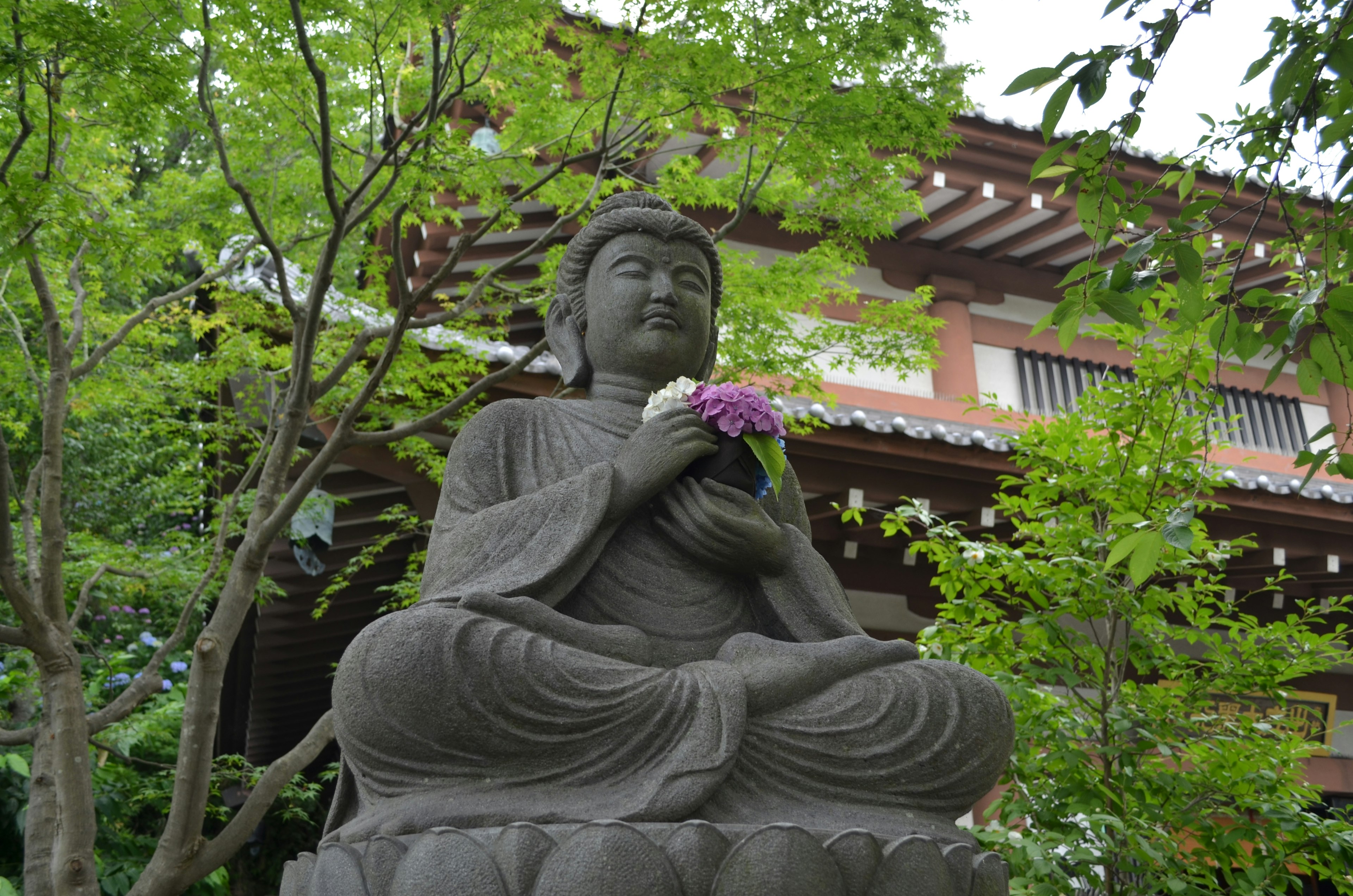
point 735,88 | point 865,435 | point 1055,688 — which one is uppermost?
point 735,88

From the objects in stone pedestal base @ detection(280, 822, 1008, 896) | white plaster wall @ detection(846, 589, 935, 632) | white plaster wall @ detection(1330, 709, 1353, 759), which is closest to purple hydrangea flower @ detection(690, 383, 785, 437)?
stone pedestal base @ detection(280, 822, 1008, 896)

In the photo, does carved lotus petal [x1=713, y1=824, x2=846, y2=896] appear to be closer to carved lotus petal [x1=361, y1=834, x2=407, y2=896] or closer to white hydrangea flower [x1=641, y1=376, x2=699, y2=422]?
carved lotus petal [x1=361, y1=834, x2=407, y2=896]

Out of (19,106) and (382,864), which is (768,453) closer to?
(382,864)

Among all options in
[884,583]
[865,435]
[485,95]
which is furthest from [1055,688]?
[485,95]

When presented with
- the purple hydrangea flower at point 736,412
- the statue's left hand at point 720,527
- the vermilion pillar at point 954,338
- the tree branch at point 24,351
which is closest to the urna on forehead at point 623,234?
the purple hydrangea flower at point 736,412

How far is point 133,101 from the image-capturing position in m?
4.67

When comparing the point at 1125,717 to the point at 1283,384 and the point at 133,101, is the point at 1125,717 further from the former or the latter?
the point at 1283,384

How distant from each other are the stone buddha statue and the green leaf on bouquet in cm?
11

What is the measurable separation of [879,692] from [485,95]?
4.77 meters

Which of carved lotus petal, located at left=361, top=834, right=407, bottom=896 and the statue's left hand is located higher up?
the statue's left hand

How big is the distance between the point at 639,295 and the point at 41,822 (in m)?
3.74

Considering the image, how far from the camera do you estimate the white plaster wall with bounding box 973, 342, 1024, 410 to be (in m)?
9.57

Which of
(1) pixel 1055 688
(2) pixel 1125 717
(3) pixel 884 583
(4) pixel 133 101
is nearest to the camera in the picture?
(2) pixel 1125 717

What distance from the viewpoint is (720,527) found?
279 cm
